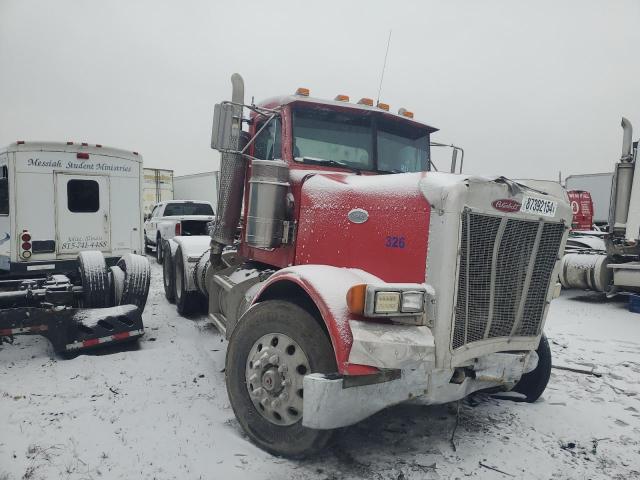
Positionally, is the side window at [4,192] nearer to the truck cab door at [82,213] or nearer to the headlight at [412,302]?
the truck cab door at [82,213]

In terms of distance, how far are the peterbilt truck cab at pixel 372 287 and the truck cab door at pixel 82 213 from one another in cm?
474

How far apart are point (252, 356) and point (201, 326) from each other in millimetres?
3386

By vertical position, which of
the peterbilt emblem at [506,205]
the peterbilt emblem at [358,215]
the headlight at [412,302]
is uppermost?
the peterbilt emblem at [506,205]

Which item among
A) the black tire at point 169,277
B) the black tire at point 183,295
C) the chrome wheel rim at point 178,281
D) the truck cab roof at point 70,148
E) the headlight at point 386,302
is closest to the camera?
the headlight at point 386,302

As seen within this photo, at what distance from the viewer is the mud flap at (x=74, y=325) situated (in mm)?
4746

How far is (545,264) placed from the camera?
326 cm

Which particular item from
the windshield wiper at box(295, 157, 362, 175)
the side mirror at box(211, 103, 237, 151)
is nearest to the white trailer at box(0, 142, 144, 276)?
the side mirror at box(211, 103, 237, 151)

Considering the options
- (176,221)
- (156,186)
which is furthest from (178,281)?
(156,186)

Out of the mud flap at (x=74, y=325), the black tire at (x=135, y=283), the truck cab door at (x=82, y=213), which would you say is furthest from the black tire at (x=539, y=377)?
the truck cab door at (x=82, y=213)

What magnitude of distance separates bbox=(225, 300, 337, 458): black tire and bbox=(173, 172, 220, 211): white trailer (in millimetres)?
14058

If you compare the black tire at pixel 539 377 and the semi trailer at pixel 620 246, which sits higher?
the semi trailer at pixel 620 246

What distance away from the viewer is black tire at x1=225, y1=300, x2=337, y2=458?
2865mm

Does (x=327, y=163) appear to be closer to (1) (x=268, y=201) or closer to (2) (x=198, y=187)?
(1) (x=268, y=201)

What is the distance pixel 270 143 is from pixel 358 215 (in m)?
1.64
